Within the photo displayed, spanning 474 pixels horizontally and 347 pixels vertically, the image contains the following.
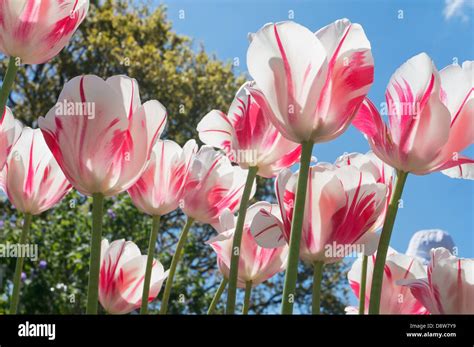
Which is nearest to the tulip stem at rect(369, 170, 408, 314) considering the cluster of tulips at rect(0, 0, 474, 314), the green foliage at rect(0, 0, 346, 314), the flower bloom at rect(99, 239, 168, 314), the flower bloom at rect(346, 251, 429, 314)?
the cluster of tulips at rect(0, 0, 474, 314)

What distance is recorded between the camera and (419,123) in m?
0.41

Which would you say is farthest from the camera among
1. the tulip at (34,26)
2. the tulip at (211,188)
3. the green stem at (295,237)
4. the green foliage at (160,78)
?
the green foliage at (160,78)

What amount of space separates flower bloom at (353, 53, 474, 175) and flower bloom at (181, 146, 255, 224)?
0.63 feet

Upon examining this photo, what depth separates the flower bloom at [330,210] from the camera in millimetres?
431

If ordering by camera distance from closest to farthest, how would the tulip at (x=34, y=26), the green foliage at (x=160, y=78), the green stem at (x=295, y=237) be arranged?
the green stem at (x=295, y=237) < the tulip at (x=34, y=26) < the green foliage at (x=160, y=78)

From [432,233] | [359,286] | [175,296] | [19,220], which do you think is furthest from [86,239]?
[359,286]

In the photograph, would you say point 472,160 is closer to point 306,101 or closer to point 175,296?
point 306,101

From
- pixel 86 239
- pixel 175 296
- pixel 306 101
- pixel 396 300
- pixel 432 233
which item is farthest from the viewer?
pixel 175 296

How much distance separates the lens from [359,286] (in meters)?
0.54

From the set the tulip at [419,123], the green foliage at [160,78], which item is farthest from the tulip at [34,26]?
the green foliage at [160,78]

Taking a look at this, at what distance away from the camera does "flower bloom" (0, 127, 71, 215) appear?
525mm

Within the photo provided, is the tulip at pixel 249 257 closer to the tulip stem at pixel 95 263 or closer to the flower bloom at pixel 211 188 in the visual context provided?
the flower bloom at pixel 211 188

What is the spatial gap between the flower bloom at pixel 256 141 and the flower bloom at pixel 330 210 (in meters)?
0.07

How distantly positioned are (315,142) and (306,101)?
0.08 feet
